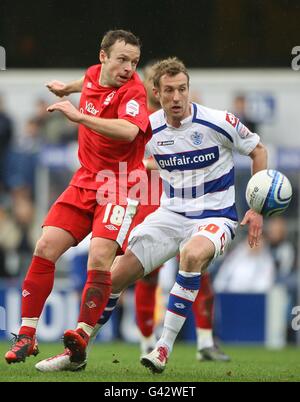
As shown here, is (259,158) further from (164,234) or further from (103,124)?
(103,124)

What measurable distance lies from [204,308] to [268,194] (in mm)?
1899

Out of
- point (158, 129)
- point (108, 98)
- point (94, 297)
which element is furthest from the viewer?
point (158, 129)

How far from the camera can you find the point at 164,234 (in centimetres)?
841

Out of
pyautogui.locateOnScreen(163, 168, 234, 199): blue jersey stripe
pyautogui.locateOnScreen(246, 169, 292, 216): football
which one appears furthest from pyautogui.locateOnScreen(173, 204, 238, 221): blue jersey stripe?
pyautogui.locateOnScreen(246, 169, 292, 216): football

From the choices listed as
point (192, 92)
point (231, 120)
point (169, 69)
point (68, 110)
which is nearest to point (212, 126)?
point (231, 120)

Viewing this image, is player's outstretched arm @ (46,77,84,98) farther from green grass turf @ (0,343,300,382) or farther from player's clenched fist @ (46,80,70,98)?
green grass turf @ (0,343,300,382)

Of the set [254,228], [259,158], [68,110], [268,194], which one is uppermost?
[68,110]

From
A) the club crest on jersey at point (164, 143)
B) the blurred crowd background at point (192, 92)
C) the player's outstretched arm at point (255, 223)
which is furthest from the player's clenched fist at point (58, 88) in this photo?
the blurred crowd background at point (192, 92)

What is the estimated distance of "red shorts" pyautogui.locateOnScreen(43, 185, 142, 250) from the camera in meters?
7.62

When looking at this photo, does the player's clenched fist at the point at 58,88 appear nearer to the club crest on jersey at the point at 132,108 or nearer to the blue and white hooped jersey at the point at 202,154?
the blue and white hooped jersey at the point at 202,154

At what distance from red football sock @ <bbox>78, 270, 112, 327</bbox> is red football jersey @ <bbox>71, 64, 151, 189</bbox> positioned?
25.1 inches

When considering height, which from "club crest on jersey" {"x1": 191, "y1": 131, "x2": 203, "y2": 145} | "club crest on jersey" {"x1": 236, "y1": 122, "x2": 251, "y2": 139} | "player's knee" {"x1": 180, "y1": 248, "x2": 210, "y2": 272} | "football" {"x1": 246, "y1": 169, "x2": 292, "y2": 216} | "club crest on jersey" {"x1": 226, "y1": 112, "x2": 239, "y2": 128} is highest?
"club crest on jersey" {"x1": 226, "y1": 112, "x2": 239, "y2": 128}

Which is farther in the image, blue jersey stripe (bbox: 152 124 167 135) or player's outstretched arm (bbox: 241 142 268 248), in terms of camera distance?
blue jersey stripe (bbox: 152 124 167 135)
